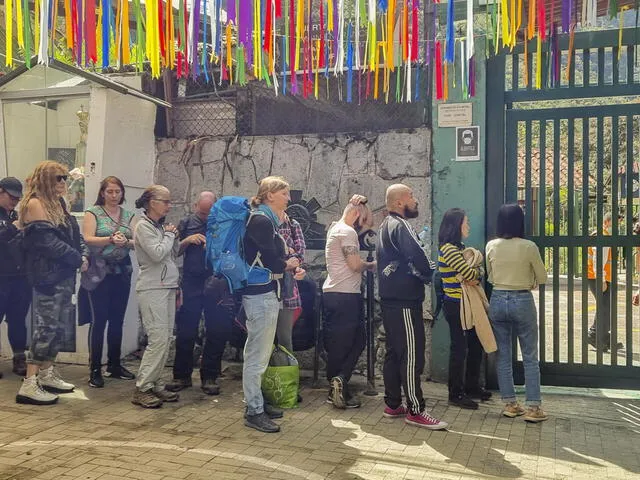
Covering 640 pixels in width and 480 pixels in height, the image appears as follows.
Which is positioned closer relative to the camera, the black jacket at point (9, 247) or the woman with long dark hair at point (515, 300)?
the woman with long dark hair at point (515, 300)

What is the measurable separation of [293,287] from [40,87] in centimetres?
391

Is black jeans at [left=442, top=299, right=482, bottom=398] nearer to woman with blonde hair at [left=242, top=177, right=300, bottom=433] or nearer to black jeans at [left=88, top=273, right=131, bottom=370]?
woman with blonde hair at [left=242, top=177, right=300, bottom=433]

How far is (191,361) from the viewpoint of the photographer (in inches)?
233

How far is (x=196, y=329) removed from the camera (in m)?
5.89

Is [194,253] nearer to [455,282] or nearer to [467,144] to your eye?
[455,282]

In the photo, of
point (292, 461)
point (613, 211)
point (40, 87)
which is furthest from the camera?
point (40, 87)

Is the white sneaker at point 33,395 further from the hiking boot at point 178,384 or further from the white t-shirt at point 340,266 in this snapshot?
the white t-shirt at point 340,266

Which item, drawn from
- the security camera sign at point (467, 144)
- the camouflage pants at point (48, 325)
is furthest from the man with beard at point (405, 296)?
the camouflage pants at point (48, 325)

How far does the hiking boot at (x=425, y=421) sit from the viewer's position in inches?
187

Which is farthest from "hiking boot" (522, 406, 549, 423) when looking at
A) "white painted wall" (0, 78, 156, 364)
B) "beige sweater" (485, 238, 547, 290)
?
"white painted wall" (0, 78, 156, 364)

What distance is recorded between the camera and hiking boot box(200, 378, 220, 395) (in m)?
5.63

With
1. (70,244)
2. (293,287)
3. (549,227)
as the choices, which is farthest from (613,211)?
(70,244)

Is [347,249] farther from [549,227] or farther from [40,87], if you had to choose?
[40,87]

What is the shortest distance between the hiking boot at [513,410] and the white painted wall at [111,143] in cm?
400
